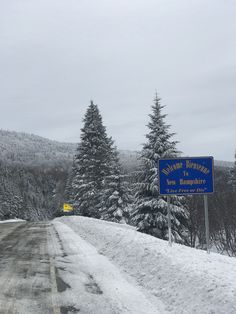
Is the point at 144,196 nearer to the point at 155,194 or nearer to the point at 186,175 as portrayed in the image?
the point at 155,194

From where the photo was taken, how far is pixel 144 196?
2761 centimetres

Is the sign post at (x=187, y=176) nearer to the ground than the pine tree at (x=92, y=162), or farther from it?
nearer to the ground

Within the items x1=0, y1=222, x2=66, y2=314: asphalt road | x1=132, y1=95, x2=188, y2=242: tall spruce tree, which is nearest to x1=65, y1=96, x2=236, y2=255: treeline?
x1=132, y1=95, x2=188, y2=242: tall spruce tree

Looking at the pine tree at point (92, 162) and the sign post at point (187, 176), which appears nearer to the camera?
the sign post at point (187, 176)

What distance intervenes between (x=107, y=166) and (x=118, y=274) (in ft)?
113

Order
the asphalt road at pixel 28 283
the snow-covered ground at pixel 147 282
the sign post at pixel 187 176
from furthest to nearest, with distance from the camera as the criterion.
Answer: the sign post at pixel 187 176, the asphalt road at pixel 28 283, the snow-covered ground at pixel 147 282

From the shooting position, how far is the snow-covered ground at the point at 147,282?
6.90 metres

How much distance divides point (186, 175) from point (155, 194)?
557 inches

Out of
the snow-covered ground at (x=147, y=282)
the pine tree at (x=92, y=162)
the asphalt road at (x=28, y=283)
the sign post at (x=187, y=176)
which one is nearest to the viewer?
the snow-covered ground at (x=147, y=282)

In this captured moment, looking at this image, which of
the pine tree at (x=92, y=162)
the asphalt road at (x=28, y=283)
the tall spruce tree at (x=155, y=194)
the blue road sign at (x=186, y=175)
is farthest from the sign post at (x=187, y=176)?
the pine tree at (x=92, y=162)

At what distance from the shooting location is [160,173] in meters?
13.4

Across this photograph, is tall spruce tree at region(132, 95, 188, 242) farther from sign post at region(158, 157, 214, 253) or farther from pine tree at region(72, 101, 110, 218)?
pine tree at region(72, 101, 110, 218)

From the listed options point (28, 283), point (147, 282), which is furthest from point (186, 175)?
point (28, 283)

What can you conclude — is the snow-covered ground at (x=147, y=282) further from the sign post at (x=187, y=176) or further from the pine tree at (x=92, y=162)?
the pine tree at (x=92, y=162)
